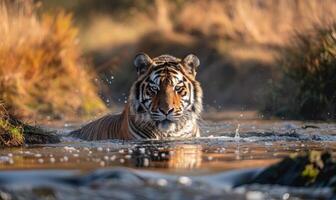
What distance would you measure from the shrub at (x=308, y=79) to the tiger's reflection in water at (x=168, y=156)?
5.84 metres

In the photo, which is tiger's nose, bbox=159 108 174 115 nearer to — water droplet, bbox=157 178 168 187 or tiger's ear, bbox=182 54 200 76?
tiger's ear, bbox=182 54 200 76

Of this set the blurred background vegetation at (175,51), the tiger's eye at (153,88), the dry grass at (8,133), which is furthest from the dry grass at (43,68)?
the dry grass at (8,133)

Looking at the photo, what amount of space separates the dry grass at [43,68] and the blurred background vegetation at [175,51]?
0.06ft

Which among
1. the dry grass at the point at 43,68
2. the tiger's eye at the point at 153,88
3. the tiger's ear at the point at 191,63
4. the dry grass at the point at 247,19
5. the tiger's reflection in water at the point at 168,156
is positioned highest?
the dry grass at the point at 247,19

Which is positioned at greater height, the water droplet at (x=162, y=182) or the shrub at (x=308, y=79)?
the shrub at (x=308, y=79)

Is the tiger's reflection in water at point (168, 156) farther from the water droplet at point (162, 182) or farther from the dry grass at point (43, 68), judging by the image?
the dry grass at point (43, 68)

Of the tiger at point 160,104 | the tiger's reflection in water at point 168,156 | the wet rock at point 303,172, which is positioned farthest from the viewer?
the tiger at point 160,104

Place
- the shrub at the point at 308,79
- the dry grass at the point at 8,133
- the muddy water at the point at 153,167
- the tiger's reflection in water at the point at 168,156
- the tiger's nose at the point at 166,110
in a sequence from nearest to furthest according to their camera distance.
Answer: the muddy water at the point at 153,167
the tiger's reflection in water at the point at 168,156
the dry grass at the point at 8,133
the tiger's nose at the point at 166,110
the shrub at the point at 308,79

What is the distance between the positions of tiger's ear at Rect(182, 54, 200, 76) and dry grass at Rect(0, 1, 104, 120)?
602 centimetres

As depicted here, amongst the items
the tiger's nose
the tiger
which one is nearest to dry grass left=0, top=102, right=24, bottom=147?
the tiger

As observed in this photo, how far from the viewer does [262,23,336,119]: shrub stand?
16938 mm

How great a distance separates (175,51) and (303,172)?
70.6 ft

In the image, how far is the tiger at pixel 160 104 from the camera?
12117 mm

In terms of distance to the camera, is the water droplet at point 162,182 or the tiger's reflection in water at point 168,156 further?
the tiger's reflection in water at point 168,156
